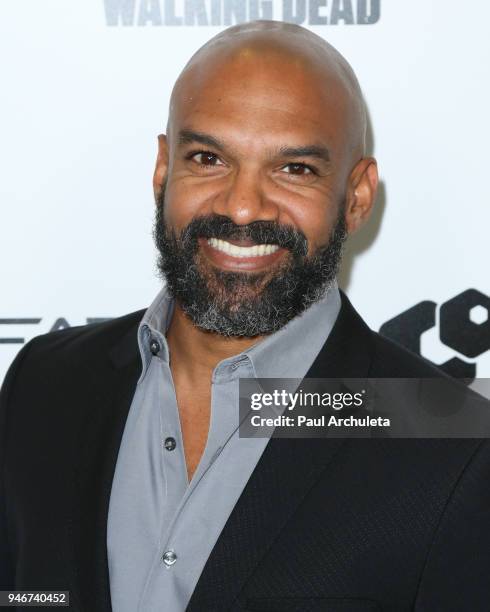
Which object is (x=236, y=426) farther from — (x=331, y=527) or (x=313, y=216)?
(x=313, y=216)

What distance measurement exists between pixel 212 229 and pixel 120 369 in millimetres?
347

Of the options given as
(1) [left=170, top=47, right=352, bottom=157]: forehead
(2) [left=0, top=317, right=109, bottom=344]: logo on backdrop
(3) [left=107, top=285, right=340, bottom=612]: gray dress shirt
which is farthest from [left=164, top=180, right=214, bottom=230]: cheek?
(2) [left=0, top=317, right=109, bottom=344]: logo on backdrop

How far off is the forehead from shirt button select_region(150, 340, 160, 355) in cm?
40

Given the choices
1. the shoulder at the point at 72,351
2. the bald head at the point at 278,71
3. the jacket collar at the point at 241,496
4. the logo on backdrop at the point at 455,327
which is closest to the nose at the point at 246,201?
the bald head at the point at 278,71

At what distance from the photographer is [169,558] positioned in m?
1.42

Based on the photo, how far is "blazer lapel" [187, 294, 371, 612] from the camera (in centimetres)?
138

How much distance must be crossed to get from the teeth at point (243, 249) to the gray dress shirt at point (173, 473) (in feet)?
0.48

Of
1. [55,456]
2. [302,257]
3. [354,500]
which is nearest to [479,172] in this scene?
[302,257]

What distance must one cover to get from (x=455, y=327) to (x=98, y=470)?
95 cm

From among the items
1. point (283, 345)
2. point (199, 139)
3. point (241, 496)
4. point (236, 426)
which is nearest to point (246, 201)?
point (199, 139)

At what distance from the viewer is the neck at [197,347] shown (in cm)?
167

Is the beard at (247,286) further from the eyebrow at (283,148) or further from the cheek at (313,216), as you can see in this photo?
the eyebrow at (283,148)

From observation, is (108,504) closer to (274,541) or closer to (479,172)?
Result: (274,541)

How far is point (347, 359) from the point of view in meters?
1.60
